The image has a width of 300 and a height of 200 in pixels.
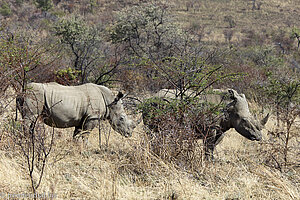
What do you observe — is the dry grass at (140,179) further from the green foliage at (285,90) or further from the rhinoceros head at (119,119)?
the green foliage at (285,90)

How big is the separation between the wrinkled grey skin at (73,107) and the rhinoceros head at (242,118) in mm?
2023

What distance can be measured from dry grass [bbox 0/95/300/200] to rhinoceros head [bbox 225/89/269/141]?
3.32 ft

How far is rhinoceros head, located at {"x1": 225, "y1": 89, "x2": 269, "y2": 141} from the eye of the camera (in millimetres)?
5762

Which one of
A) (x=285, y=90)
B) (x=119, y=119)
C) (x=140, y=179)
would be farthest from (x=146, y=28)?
(x=140, y=179)

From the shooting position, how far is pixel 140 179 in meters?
4.19

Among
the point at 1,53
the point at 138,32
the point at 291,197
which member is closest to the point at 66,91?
the point at 1,53

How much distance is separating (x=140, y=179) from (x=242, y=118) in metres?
2.53

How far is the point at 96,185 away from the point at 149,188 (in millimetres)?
668

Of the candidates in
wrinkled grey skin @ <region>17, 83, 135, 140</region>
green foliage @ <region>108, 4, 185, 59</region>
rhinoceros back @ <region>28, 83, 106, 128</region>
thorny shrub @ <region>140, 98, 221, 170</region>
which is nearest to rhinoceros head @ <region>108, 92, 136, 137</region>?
wrinkled grey skin @ <region>17, 83, 135, 140</region>

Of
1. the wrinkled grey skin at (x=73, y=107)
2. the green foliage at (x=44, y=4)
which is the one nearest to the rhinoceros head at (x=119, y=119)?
the wrinkled grey skin at (x=73, y=107)

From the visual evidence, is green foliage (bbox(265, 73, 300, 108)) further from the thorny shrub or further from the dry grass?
the thorny shrub

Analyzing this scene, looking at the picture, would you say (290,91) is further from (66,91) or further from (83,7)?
(83,7)

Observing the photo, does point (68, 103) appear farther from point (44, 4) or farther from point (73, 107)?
point (44, 4)

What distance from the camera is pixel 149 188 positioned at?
3963 mm
